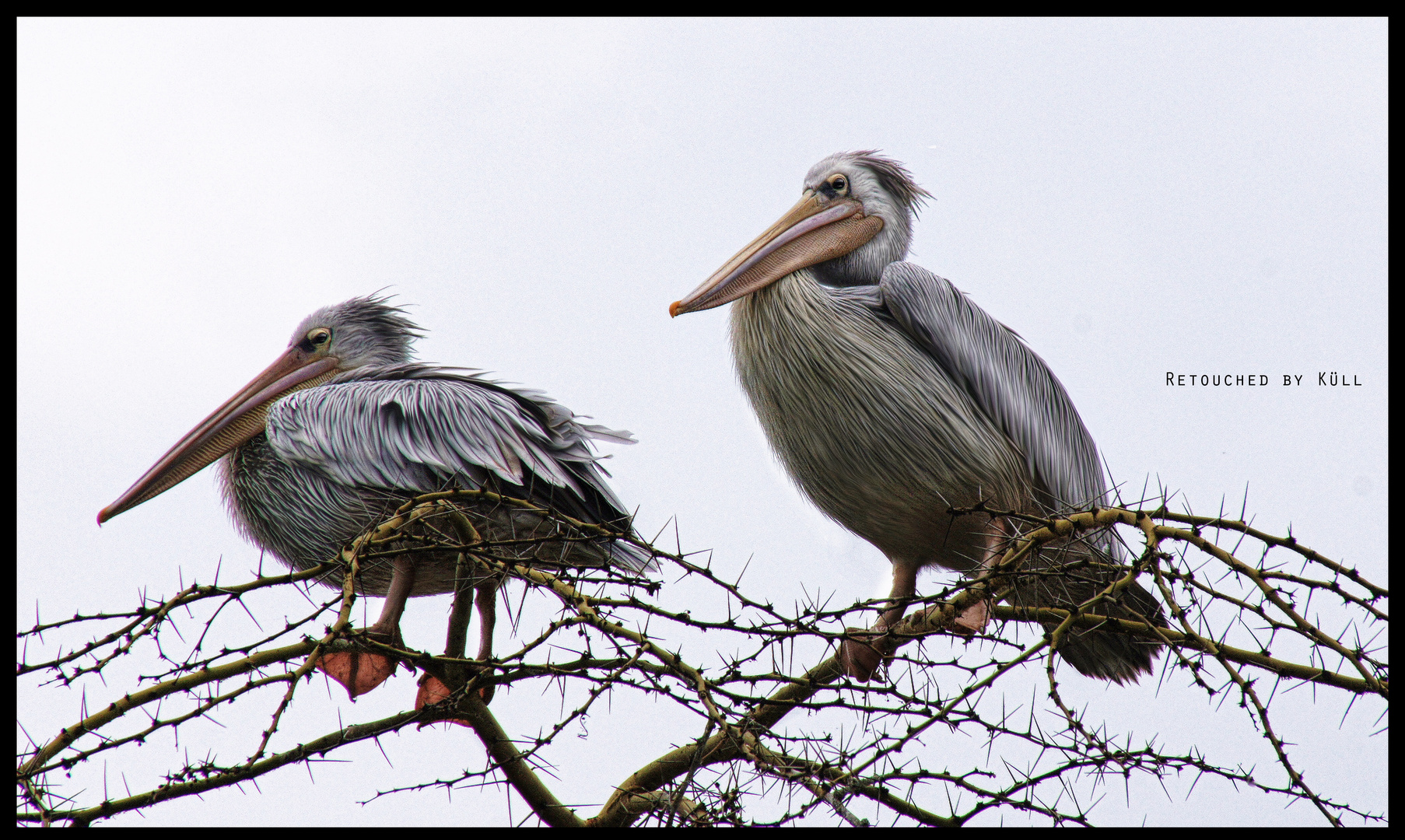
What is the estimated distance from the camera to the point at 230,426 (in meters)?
3.94

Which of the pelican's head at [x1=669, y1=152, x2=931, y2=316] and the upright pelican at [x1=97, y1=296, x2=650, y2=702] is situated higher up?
the pelican's head at [x1=669, y1=152, x2=931, y2=316]

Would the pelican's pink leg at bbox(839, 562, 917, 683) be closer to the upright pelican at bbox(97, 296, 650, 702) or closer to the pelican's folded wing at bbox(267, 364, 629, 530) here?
the upright pelican at bbox(97, 296, 650, 702)

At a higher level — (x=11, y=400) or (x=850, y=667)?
(x=11, y=400)

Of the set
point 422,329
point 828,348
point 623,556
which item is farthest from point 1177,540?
point 422,329

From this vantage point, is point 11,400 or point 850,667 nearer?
point 11,400

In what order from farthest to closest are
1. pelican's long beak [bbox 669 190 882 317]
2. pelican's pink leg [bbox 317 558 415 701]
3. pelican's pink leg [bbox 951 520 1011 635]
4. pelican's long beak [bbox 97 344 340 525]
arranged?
pelican's long beak [bbox 97 344 340 525] < pelican's long beak [bbox 669 190 882 317] < pelican's pink leg [bbox 317 558 415 701] < pelican's pink leg [bbox 951 520 1011 635]

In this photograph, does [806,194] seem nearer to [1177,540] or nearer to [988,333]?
[988,333]

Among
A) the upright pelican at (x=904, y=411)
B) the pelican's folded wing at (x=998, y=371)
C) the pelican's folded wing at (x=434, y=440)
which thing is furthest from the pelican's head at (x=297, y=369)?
the pelican's folded wing at (x=998, y=371)

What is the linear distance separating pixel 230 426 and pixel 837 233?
2048 millimetres

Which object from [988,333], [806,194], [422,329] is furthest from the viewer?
[422,329]

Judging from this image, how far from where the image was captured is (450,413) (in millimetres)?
3350

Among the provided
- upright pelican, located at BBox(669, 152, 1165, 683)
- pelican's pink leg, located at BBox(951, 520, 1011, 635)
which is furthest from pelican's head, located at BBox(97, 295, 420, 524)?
pelican's pink leg, located at BBox(951, 520, 1011, 635)

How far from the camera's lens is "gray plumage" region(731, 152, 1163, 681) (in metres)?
3.29

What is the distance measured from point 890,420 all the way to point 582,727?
1.51 m
